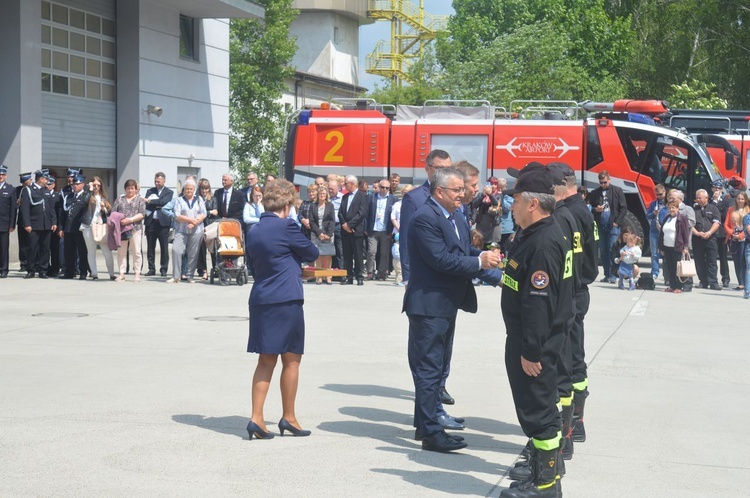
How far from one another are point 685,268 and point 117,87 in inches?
543

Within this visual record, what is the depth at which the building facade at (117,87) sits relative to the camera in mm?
22141

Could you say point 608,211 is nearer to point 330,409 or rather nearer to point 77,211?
point 77,211

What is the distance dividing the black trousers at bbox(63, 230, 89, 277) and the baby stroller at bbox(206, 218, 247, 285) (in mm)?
2197

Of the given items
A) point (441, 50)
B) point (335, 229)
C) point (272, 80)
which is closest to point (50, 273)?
point (335, 229)

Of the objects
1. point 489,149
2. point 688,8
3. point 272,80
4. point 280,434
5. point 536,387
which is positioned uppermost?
point 688,8

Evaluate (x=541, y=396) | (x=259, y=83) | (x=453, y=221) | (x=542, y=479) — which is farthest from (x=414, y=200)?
(x=259, y=83)

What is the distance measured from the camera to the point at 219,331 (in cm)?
1278

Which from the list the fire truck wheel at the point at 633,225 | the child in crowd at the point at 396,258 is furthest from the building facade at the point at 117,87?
the fire truck wheel at the point at 633,225

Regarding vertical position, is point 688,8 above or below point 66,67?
above

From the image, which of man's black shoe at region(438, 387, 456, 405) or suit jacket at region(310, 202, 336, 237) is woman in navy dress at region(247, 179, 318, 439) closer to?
man's black shoe at region(438, 387, 456, 405)

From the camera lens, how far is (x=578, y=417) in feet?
24.6

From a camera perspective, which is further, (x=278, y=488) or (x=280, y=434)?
(x=280, y=434)

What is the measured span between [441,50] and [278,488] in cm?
5585

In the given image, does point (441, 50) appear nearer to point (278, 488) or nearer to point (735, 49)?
point (735, 49)
